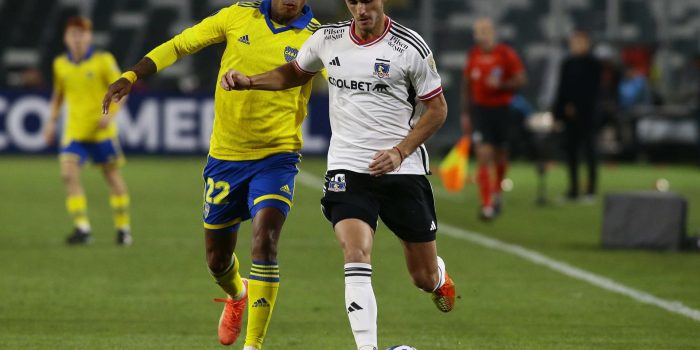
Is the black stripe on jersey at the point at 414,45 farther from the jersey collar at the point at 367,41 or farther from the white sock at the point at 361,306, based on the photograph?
the white sock at the point at 361,306

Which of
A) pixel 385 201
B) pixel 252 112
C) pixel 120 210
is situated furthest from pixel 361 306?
pixel 120 210

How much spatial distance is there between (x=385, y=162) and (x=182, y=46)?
62.0 inches

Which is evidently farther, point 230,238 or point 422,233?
point 230,238

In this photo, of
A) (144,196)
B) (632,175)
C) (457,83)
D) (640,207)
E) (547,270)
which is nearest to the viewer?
(547,270)

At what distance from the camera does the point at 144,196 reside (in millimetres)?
20812

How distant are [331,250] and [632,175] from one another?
13413 mm

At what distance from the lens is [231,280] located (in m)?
8.88

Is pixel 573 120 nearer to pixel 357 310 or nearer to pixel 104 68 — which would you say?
pixel 104 68

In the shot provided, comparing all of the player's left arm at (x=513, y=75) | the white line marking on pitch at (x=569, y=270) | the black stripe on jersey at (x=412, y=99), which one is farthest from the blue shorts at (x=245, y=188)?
the player's left arm at (x=513, y=75)

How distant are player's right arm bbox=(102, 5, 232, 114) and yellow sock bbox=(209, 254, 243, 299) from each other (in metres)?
1.35

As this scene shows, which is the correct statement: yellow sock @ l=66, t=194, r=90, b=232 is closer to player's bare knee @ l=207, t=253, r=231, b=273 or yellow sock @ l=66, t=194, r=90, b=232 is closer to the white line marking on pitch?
the white line marking on pitch

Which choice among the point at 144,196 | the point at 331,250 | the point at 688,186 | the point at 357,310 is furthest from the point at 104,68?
the point at 688,186

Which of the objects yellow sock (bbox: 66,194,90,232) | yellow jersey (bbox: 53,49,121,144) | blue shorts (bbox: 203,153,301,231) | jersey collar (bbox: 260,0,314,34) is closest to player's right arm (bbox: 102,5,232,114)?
jersey collar (bbox: 260,0,314,34)

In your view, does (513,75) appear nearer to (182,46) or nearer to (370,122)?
(182,46)
